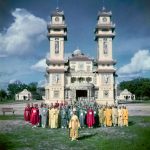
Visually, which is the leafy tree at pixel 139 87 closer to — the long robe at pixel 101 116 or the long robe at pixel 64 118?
the long robe at pixel 101 116

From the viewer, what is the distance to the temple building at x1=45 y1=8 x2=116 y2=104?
138ft

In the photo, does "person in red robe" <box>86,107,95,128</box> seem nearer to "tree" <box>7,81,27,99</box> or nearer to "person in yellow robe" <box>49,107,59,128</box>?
"person in yellow robe" <box>49,107,59,128</box>

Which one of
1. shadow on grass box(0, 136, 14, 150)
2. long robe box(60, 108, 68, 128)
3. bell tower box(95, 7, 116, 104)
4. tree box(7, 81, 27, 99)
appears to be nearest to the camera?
shadow on grass box(0, 136, 14, 150)

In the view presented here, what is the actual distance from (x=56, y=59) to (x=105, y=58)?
5.48 m

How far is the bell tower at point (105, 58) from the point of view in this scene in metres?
42.5

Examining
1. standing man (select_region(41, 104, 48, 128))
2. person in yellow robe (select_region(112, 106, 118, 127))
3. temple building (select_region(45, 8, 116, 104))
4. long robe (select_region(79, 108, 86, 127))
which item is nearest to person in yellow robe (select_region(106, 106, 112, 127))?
person in yellow robe (select_region(112, 106, 118, 127))

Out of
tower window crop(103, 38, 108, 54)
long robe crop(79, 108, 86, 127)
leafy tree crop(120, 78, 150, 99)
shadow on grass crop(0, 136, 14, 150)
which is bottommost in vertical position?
shadow on grass crop(0, 136, 14, 150)

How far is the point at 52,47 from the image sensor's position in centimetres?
4341

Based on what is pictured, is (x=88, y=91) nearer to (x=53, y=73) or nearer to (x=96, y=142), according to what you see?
(x=53, y=73)

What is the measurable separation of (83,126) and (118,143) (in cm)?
490

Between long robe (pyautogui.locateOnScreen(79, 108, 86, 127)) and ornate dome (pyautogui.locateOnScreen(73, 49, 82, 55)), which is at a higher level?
ornate dome (pyautogui.locateOnScreen(73, 49, 82, 55))

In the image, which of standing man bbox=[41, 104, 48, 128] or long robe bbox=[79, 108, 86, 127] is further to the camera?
standing man bbox=[41, 104, 48, 128]

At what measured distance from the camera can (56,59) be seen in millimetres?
42969

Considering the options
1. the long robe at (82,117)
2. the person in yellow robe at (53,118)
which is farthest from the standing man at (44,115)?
the long robe at (82,117)
